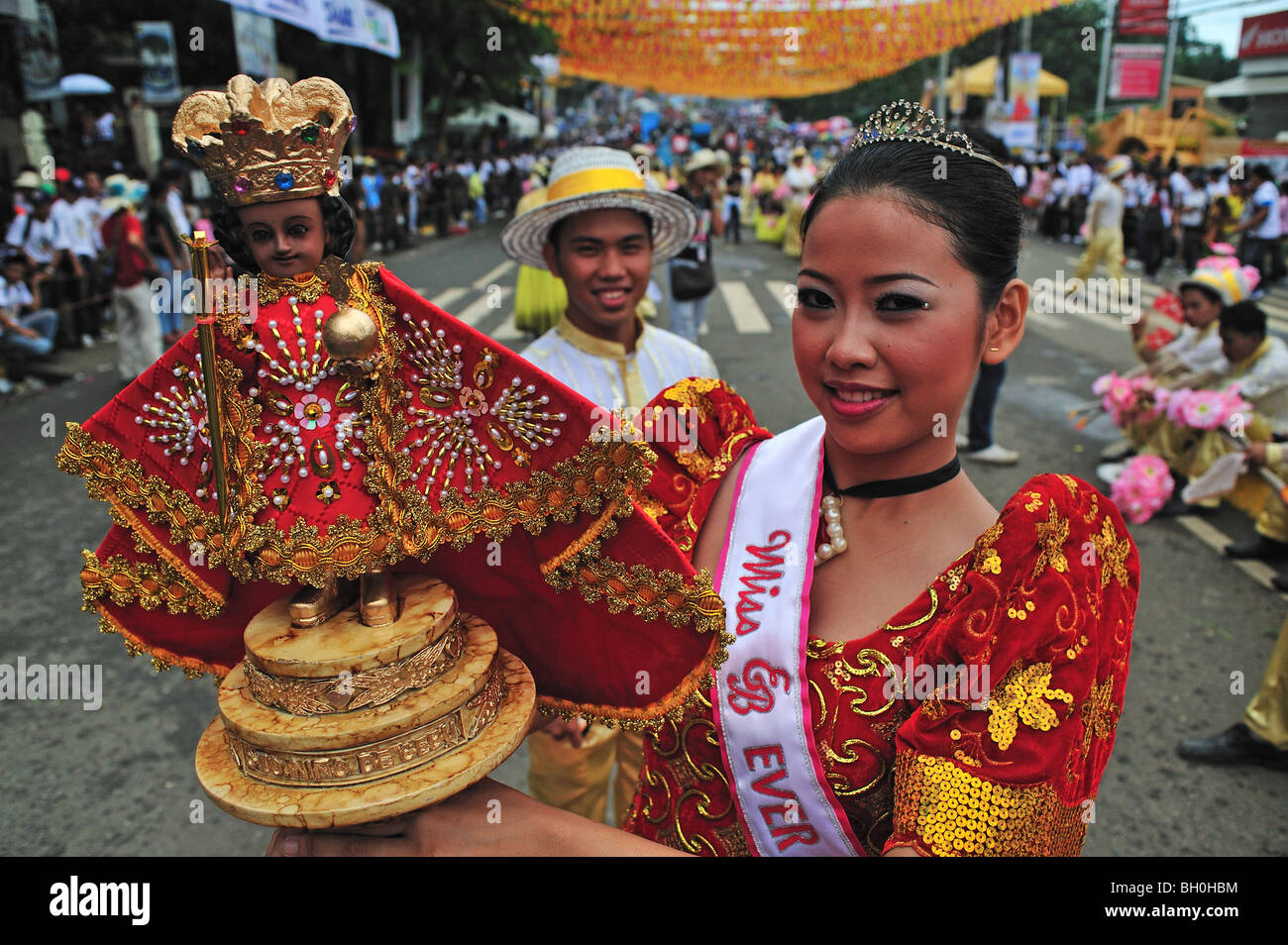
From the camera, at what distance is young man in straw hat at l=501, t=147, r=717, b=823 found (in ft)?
9.80

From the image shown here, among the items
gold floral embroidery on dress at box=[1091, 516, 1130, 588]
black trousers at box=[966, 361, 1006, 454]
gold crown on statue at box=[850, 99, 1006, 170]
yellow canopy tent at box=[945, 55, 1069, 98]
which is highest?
yellow canopy tent at box=[945, 55, 1069, 98]

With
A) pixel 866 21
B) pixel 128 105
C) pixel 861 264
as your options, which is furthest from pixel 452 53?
pixel 861 264

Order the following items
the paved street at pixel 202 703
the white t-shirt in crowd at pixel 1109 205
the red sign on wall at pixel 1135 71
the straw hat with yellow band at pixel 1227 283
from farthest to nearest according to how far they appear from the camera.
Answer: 1. the red sign on wall at pixel 1135 71
2. the white t-shirt in crowd at pixel 1109 205
3. the straw hat with yellow band at pixel 1227 283
4. the paved street at pixel 202 703

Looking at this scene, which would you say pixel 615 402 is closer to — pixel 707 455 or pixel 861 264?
pixel 707 455

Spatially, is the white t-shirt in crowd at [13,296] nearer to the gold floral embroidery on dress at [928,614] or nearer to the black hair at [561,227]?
the black hair at [561,227]

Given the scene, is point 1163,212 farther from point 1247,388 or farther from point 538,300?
point 538,300

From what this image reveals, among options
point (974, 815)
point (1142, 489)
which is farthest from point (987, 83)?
point (974, 815)

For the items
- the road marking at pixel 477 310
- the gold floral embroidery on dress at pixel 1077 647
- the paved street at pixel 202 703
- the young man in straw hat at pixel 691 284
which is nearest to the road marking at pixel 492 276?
the road marking at pixel 477 310

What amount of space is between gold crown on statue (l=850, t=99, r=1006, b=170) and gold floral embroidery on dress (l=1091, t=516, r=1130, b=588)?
66 centimetres

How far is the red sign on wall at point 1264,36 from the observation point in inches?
1233

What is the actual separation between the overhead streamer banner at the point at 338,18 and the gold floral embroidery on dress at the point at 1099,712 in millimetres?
13527

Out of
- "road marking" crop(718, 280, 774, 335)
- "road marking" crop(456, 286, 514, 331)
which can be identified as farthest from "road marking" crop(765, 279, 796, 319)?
"road marking" crop(456, 286, 514, 331)

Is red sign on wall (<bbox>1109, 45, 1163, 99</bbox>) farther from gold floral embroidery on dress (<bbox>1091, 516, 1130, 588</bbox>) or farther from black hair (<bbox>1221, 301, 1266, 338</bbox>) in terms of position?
gold floral embroidery on dress (<bbox>1091, 516, 1130, 588</bbox>)

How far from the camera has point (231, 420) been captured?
1.30 m
